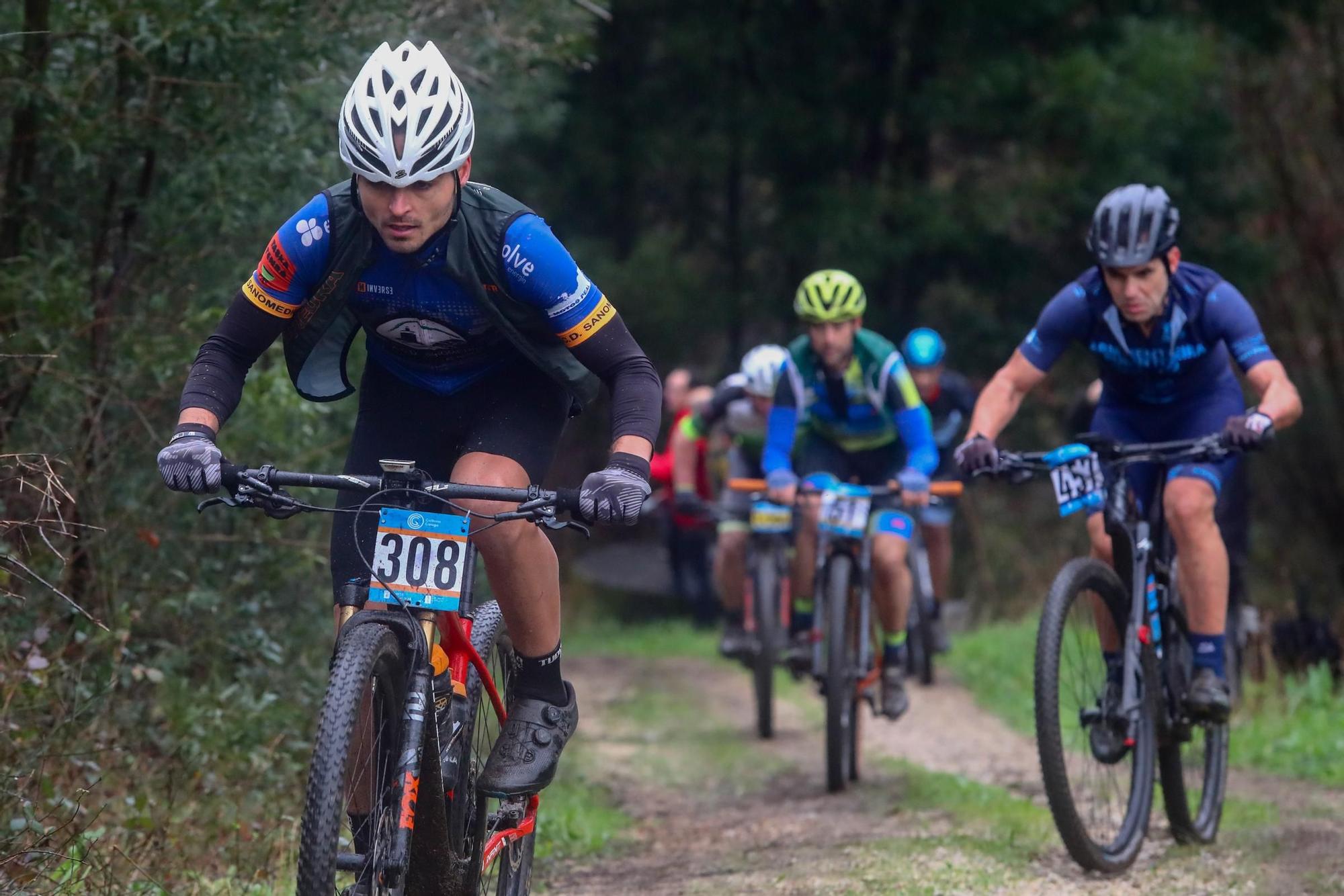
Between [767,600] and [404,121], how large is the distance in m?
5.94

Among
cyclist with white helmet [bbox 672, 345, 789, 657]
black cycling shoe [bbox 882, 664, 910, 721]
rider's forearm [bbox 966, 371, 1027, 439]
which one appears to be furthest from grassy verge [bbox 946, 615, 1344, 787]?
rider's forearm [bbox 966, 371, 1027, 439]

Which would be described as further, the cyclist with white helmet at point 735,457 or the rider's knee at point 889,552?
the cyclist with white helmet at point 735,457

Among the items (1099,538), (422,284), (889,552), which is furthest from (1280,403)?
(422,284)

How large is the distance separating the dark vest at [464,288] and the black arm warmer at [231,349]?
9 centimetres

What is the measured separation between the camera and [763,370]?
420 inches

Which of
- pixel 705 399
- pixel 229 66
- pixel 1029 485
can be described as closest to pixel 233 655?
pixel 229 66

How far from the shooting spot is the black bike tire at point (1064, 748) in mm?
5301

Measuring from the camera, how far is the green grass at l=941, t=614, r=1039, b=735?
10.6m

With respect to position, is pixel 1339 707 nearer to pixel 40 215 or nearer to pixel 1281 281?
pixel 40 215

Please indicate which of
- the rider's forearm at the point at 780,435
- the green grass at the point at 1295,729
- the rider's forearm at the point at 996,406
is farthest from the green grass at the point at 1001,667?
the rider's forearm at the point at 996,406

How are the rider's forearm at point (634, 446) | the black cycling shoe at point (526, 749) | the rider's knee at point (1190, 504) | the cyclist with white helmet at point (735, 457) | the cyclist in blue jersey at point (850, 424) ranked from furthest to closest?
the cyclist with white helmet at point (735, 457)
the cyclist in blue jersey at point (850, 424)
the rider's knee at point (1190, 504)
the black cycling shoe at point (526, 749)
the rider's forearm at point (634, 446)

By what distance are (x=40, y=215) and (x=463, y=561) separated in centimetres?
351

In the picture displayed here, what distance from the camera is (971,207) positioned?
674 inches

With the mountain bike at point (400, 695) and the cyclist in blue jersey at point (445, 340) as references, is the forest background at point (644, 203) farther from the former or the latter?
the mountain bike at point (400, 695)
